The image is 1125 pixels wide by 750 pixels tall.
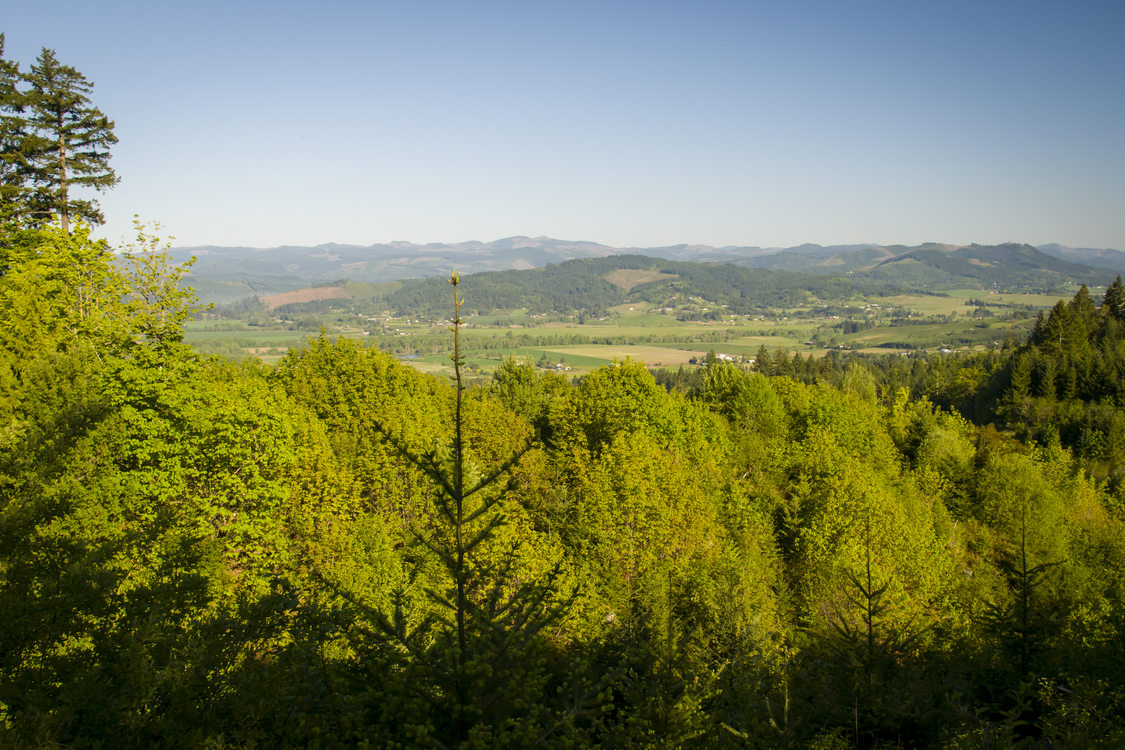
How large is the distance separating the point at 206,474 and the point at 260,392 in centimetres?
609

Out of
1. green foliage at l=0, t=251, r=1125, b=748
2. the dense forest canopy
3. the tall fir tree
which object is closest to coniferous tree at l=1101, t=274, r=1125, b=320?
the dense forest canopy

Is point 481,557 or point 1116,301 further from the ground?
point 1116,301

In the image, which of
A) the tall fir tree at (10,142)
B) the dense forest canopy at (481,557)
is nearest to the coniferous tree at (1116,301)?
the dense forest canopy at (481,557)

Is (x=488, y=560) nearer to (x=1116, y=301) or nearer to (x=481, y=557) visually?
(x=481, y=557)

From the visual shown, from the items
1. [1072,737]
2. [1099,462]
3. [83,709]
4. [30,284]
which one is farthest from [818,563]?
[1099,462]

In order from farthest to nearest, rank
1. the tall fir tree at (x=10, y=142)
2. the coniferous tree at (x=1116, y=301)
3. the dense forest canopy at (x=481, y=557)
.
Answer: the coniferous tree at (x=1116, y=301) → the tall fir tree at (x=10, y=142) → the dense forest canopy at (x=481, y=557)

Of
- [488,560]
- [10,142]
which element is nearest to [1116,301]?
[488,560]

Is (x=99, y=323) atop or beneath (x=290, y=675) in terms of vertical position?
atop

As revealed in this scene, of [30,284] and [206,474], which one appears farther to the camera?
[30,284]

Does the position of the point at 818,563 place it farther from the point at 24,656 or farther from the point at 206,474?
the point at 24,656

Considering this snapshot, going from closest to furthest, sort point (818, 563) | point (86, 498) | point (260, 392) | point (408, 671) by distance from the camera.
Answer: point (408, 671)
point (86, 498)
point (260, 392)
point (818, 563)

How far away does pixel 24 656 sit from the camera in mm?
7988

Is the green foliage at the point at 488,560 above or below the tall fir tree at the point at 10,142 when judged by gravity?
below

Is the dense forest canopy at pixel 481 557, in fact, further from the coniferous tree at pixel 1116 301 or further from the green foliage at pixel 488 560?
the coniferous tree at pixel 1116 301
